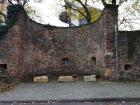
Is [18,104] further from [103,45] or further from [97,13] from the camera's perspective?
[97,13]

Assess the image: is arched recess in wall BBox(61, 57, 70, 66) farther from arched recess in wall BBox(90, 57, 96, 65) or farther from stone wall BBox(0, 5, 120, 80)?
arched recess in wall BBox(90, 57, 96, 65)

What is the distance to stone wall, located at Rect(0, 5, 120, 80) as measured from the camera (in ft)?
75.6

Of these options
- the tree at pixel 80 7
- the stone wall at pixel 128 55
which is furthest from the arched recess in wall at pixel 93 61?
the tree at pixel 80 7

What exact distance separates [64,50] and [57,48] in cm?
42

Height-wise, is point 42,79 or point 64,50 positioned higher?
point 64,50

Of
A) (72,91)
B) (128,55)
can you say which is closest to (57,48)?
(128,55)

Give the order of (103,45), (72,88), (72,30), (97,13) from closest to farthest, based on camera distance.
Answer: (72,88) < (103,45) < (72,30) < (97,13)

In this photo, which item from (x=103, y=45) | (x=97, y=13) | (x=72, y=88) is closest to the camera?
(x=72, y=88)

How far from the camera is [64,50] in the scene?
2542 centimetres

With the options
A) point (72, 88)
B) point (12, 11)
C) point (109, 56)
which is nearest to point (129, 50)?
point (109, 56)

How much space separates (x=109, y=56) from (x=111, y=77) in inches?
43.1

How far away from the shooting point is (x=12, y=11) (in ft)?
76.7

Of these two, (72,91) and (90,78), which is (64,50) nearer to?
(90,78)

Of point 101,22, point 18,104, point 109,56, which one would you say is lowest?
point 18,104
